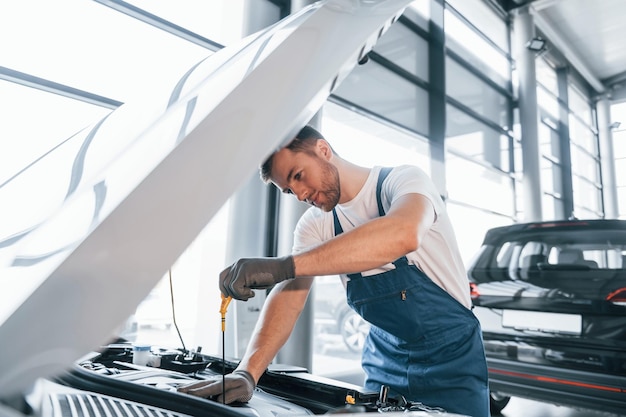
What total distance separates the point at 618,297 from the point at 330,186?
68.1 inches

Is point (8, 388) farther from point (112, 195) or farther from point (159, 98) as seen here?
point (159, 98)

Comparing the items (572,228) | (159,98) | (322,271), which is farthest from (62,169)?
(572,228)

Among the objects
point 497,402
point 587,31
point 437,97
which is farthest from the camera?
point 587,31

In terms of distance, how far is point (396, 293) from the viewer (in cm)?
124

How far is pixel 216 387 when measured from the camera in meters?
0.80

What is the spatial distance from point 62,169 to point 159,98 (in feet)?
0.54

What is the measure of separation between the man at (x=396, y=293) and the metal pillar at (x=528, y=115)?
20.9ft

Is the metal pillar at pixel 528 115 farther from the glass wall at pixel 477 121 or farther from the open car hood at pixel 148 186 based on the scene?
the open car hood at pixel 148 186

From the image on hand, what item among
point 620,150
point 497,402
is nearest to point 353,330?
point 497,402

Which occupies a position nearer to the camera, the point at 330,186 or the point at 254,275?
the point at 254,275

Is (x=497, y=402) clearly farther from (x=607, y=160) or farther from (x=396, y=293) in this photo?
(x=607, y=160)

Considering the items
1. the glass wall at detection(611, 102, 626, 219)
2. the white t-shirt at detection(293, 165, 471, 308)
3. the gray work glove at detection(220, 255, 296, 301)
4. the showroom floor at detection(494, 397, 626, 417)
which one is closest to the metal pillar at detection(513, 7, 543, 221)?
the showroom floor at detection(494, 397, 626, 417)

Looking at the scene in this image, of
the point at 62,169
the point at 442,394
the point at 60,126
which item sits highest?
the point at 60,126

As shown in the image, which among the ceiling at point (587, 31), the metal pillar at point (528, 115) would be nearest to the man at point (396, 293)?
the metal pillar at point (528, 115)
